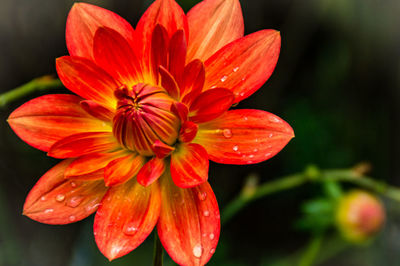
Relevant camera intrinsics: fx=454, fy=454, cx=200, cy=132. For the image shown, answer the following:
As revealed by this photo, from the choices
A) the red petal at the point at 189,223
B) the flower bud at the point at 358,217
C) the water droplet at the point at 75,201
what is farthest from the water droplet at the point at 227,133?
the flower bud at the point at 358,217

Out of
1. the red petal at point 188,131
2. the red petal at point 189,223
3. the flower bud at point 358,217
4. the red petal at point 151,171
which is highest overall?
the red petal at point 188,131

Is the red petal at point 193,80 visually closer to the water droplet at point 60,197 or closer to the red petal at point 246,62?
the red petal at point 246,62

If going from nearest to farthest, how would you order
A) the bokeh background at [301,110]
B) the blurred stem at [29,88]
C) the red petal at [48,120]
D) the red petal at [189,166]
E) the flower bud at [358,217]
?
the red petal at [189,166] → the red petal at [48,120] → the blurred stem at [29,88] → the flower bud at [358,217] → the bokeh background at [301,110]

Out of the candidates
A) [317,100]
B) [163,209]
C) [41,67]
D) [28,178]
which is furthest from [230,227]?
[163,209]

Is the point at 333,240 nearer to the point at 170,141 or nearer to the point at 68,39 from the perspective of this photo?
the point at 170,141

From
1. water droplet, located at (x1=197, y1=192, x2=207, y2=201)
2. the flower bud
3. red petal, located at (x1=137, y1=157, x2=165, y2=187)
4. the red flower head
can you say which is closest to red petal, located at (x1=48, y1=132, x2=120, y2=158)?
the red flower head

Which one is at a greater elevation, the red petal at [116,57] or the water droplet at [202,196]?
the red petal at [116,57]

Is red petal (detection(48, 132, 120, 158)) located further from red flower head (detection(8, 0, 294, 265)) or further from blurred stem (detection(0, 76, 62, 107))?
blurred stem (detection(0, 76, 62, 107))

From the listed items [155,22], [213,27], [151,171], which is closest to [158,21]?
[155,22]
